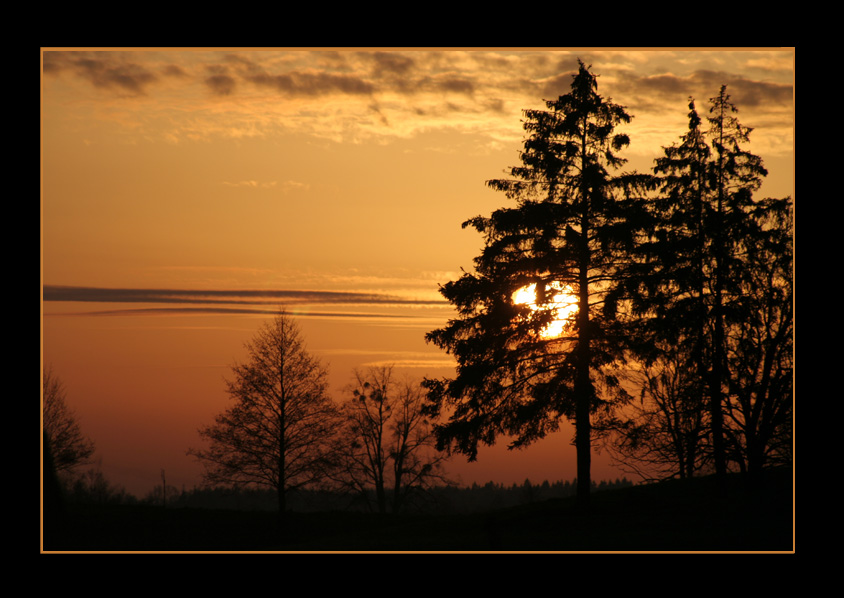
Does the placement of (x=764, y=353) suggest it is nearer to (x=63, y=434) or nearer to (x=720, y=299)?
(x=720, y=299)

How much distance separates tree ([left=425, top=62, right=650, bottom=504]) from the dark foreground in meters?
2.36

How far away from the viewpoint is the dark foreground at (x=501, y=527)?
19.6 m

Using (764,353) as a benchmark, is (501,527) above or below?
below

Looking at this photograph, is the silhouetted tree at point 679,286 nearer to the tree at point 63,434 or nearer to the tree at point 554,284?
the tree at point 554,284

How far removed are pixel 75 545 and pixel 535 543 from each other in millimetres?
16013

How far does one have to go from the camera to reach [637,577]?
11.5 metres

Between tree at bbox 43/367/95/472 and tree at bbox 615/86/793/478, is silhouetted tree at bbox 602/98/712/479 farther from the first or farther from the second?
tree at bbox 43/367/95/472

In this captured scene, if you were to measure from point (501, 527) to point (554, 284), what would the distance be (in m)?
7.88

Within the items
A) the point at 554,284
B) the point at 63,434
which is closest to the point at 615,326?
the point at 554,284

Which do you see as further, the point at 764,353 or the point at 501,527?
the point at 764,353

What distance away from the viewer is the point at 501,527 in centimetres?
2319

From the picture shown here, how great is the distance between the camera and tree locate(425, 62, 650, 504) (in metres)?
22.9
